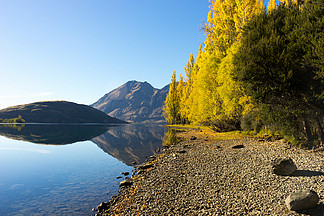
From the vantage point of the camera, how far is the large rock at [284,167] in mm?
9656

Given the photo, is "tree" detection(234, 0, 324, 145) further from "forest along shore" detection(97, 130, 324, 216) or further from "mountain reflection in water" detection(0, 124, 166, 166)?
"mountain reflection in water" detection(0, 124, 166, 166)

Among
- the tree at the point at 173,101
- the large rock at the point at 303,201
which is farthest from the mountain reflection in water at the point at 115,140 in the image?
the large rock at the point at 303,201

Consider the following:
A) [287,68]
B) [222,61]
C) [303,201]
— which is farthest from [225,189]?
[222,61]

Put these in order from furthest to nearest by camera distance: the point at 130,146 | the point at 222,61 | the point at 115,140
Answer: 1. the point at 115,140
2. the point at 130,146
3. the point at 222,61

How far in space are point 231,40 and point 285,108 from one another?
17161mm

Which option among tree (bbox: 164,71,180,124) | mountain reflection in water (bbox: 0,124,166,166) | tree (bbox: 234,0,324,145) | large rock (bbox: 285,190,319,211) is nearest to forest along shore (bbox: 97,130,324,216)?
large rock (bbox: 285,190,319,211)

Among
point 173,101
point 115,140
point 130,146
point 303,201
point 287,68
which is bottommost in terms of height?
point 130,146

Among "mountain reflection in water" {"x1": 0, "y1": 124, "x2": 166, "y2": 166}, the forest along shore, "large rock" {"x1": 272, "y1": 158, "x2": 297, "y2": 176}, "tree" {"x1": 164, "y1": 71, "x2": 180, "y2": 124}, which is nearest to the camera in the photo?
the forest along shore

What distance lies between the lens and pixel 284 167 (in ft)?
31.9

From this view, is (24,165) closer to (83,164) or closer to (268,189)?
(83,164)

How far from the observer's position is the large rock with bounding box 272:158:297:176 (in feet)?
31.7

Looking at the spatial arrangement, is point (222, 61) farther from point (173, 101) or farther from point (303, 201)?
point (173, 101)

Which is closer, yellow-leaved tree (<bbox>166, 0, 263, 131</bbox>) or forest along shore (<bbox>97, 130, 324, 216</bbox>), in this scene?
forest along shore (<bbox>97, 130, 324, 216</bbox>)

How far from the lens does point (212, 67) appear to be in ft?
99.6
